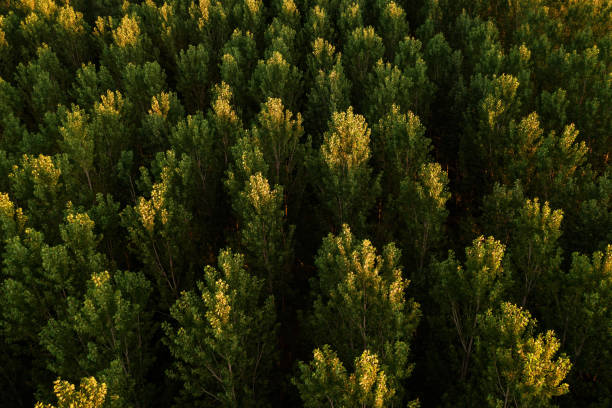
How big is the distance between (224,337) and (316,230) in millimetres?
11653

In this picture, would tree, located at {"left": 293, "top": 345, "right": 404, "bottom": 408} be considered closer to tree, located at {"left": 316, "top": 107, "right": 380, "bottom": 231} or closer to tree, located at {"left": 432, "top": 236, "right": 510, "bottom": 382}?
tree, located at {"left": 432, "top": 236, "right": 510, "bottom": 382}

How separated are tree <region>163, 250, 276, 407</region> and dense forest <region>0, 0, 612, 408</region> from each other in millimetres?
106

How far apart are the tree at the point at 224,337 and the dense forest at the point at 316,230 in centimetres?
11

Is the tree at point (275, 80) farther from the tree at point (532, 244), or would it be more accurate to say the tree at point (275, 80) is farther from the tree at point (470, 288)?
the tree at point (470, 288)

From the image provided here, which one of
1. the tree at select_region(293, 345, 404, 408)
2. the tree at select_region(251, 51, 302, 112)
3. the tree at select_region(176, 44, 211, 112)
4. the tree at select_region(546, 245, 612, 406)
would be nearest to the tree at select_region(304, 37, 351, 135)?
the tree at select_region(251, 51, 302, 112)

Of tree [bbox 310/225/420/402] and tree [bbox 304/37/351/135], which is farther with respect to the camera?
tree [bbox 304/37/351/135]

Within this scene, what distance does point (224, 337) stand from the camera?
1402 centimetres

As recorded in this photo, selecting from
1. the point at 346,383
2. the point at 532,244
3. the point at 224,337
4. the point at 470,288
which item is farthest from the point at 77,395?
the point at 532,244

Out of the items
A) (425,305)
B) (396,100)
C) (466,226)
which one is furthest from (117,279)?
(396,100)

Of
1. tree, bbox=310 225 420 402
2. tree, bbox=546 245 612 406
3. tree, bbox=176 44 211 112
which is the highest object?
tree, bbox=176 44 211 112

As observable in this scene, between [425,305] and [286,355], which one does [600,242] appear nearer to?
[425,305]

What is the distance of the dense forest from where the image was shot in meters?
14.5

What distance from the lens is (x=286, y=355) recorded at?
78.3ft

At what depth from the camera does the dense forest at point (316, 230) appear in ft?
47.6
